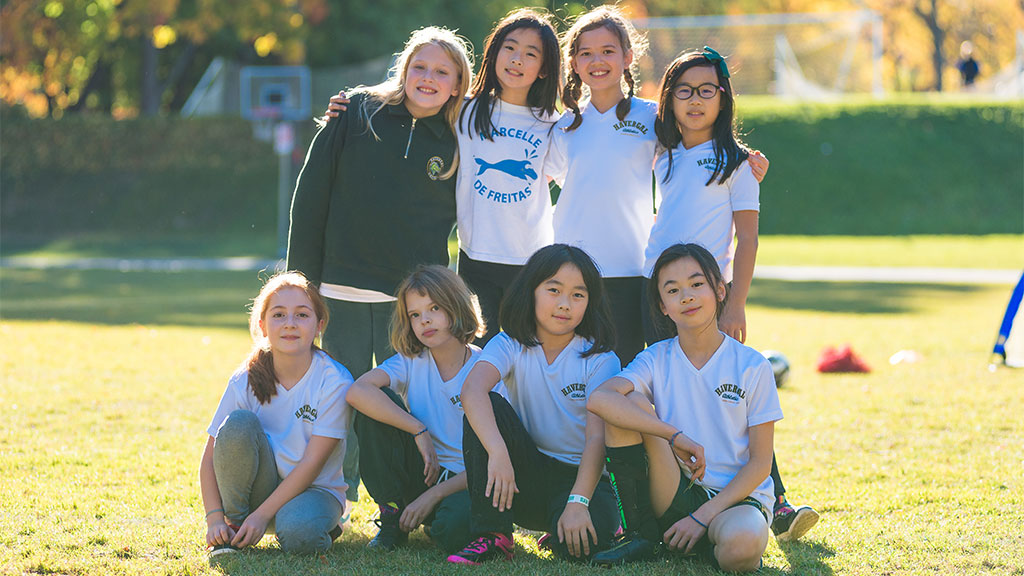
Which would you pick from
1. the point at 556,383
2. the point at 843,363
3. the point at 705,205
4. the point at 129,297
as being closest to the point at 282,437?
the point at 556,383

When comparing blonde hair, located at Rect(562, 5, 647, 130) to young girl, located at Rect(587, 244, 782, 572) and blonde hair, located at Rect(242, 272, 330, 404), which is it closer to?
young girl, located at Rect(587, 244, 782, 572)

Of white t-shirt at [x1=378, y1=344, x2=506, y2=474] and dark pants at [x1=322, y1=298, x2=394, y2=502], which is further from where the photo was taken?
dark pants at [x1=322, y1=298, x2=394, y2=502]

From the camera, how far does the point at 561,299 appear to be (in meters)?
4.02

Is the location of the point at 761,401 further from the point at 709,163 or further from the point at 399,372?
the point at 399,372

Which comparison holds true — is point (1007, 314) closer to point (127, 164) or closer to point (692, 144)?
point (692, 144)

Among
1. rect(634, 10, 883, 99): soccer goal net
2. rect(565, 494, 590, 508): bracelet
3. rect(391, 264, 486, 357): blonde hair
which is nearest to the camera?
rect(565, 494, 590, 508): bracelet

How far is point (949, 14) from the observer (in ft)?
132

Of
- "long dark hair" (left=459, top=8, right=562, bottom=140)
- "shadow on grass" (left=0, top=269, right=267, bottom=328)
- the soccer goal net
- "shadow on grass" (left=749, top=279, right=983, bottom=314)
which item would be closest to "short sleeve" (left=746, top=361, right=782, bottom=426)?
"long dark hair" (left=459, top=8, right=562, bottom=140)

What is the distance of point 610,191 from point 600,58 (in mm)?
540

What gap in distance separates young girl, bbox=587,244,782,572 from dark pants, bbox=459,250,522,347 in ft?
2.56

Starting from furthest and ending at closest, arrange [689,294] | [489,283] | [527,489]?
1. [489,283]
2. [527,489]
3. [689,294]

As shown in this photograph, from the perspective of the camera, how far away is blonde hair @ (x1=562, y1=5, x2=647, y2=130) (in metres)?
4.50

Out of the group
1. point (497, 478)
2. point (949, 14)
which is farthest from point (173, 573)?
point (949, 14)

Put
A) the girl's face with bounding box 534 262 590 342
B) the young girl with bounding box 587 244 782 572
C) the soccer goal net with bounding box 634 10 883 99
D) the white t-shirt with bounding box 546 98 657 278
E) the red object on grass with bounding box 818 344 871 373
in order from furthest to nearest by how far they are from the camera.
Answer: the soccer goal net with bounding box 634 10 883 99, the red object on grass with bounding box 818 344 871 373, the white t-shirt with bounding box 546 98 657 278, the girl's face with bounding box 534 262 590 342, the young girl with bounding box 587 244 782 572
